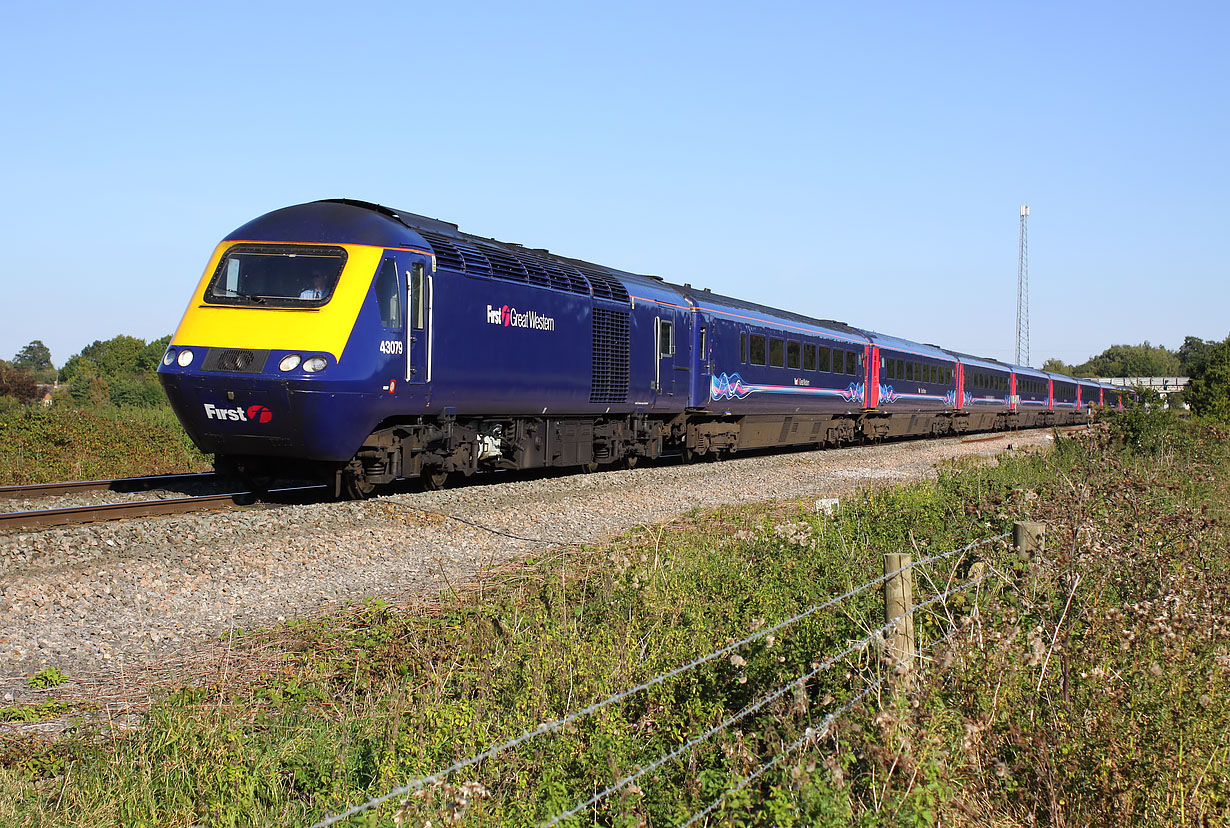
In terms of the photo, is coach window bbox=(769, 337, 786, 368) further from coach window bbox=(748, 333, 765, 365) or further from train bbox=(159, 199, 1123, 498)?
train bbox=(159, 199, 1123, 498)

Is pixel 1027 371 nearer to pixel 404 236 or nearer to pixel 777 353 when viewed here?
pixel 777 353

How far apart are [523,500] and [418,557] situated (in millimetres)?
3496

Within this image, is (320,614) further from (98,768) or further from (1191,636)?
(1191,636)

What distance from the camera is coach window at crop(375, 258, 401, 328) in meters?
11.4

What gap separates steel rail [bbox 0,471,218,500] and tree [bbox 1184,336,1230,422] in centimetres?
2193

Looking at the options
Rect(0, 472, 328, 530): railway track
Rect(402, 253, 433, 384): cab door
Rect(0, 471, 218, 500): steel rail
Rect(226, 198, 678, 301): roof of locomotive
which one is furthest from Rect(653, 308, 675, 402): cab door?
Rect(0, 471, 218, 500): steel rail

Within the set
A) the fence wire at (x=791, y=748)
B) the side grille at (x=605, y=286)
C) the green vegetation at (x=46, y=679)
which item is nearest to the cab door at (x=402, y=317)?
the side grille at (x=605, y=286)

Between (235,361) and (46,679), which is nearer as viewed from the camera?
(46,679)

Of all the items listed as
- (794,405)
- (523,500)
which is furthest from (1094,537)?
(794,405)

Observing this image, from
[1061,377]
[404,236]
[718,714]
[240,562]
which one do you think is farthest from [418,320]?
[1061,377]

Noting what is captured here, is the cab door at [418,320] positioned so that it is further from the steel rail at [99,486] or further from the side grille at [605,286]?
the side grille at [605,286]

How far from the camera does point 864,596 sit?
22.0 ft

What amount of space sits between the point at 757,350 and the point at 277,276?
43.1 ft

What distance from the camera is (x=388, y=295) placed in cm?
1155
